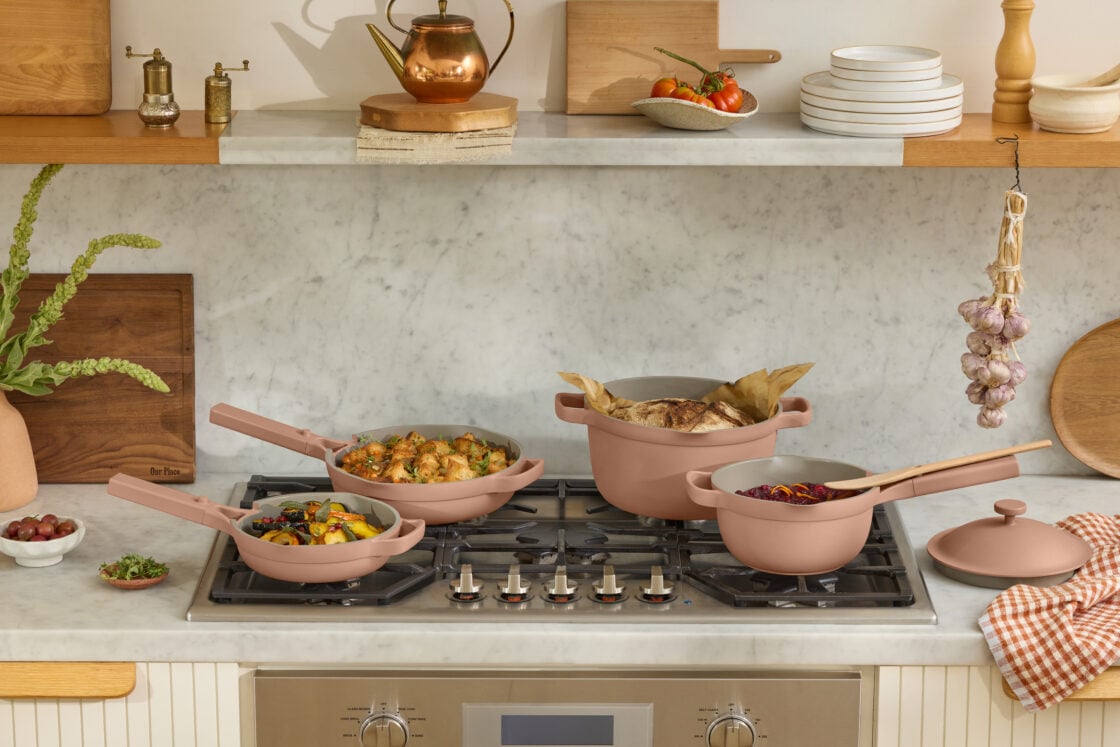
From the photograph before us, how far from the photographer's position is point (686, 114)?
2.24 meters

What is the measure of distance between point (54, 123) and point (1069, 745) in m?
1.90

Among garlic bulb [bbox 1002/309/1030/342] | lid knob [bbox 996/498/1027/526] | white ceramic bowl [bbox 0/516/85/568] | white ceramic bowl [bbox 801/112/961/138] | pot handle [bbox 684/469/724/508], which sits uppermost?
white ceramic bowl [bbox 801/112/961/138]

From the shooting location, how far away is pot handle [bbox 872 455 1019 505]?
2.17m

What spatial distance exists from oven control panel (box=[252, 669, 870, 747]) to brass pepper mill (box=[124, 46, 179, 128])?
35.9 inches

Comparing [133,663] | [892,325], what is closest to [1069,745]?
[892,325]

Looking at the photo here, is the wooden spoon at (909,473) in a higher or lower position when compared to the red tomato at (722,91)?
lower

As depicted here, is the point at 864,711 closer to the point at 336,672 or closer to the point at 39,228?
the point at 336,672

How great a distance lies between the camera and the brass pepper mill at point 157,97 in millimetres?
2270

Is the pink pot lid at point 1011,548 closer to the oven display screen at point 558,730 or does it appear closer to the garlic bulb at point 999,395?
the garlic bulb at point 999,395

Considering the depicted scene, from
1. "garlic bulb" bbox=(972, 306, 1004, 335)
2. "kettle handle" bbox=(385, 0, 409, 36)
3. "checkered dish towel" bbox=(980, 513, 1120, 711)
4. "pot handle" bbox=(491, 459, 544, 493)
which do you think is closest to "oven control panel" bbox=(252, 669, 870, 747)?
"checkered dish towel" bbox=(980, 513, 1120, 711)

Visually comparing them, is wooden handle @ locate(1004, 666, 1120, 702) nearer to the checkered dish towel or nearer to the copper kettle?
the checkered dish towel

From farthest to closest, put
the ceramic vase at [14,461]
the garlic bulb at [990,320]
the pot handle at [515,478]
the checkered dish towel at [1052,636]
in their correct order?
the ceramic vase at [14,461] → the pot handle at [515,478] → the garlic bulb at [990,320] → the checkered dish towel at [1052,636]

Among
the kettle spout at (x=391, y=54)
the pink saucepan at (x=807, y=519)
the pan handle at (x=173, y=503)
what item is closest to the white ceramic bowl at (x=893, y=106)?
the pink saucepan at (x=807, y=519)

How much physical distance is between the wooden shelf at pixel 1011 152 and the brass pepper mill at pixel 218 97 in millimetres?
1106
